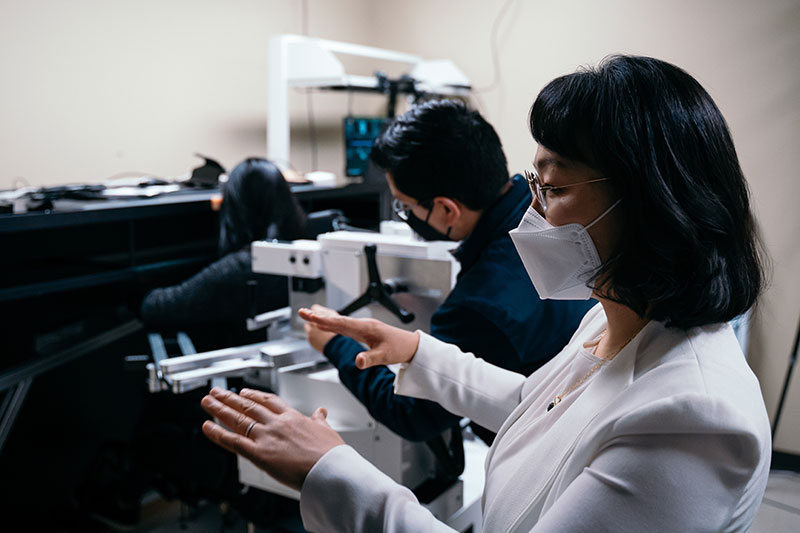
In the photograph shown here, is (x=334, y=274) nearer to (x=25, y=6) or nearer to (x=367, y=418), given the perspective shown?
(x=367, y=418)

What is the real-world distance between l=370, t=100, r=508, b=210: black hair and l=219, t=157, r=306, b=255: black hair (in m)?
0.87

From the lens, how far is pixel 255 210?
197 centimetres

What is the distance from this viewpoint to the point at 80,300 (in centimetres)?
230

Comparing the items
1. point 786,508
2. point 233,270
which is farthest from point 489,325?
point 233,270

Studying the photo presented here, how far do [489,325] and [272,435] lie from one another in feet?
1.51

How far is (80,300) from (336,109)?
6.21ft

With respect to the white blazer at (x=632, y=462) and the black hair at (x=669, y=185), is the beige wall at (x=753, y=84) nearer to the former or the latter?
the black hair at (x=669, y=185)

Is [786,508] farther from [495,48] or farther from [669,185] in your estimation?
[495,48]

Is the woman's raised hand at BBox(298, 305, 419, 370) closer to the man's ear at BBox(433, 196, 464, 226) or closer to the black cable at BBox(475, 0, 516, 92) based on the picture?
the man's ear at BBox(433, 196, 464, 226)

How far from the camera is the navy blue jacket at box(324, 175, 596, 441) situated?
102 cm

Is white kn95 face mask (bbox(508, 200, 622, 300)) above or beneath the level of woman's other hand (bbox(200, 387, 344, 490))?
above

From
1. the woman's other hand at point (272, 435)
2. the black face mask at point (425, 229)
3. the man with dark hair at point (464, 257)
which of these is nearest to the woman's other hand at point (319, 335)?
the man with dark hair at point (464, 257)

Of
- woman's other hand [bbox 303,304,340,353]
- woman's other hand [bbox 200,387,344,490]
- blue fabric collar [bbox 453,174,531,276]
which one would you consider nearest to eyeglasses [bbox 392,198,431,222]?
blue fabric collar [bbox 453,174,531,276]

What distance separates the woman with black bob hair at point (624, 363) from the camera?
0.49m
